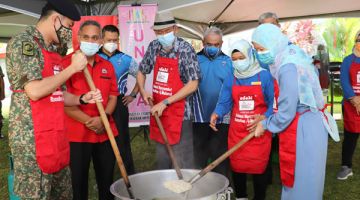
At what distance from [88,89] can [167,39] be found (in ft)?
2.57

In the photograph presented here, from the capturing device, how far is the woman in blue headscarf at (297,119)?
2246mm

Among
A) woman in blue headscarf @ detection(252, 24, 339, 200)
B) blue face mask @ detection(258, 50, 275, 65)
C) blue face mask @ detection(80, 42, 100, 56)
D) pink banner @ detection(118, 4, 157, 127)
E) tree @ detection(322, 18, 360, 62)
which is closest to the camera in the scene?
woman in blue headscarf @ detection(252, 24, 339, 200)

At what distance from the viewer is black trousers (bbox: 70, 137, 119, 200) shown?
282 centimetres

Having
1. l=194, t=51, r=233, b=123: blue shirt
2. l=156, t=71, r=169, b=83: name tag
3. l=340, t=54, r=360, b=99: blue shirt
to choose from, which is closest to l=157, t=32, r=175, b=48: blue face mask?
l=156, t=71, r=169, b=83: name tag

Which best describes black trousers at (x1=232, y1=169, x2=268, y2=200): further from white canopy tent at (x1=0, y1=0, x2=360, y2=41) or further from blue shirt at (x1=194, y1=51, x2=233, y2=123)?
white canopy tent at (x1=0, y1=0, x2=360, y2=41)

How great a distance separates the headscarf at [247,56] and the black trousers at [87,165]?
1178 mm

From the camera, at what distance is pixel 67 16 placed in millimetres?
2080

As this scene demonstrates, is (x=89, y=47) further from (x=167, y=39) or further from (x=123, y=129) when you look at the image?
(x=123, y=129)

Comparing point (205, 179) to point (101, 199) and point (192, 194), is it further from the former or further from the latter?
point (101, 199)

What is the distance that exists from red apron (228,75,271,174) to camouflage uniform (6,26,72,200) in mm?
1584

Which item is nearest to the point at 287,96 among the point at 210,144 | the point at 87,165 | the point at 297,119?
the point at 297,119

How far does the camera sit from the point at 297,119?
7.60 feet

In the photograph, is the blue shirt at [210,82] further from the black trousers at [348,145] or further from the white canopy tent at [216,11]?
the white canopy tent at [216,11]

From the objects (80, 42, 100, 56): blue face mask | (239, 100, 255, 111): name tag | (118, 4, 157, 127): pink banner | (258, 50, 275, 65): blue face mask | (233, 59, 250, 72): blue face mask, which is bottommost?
(239, 100, 255, 111): name tag
